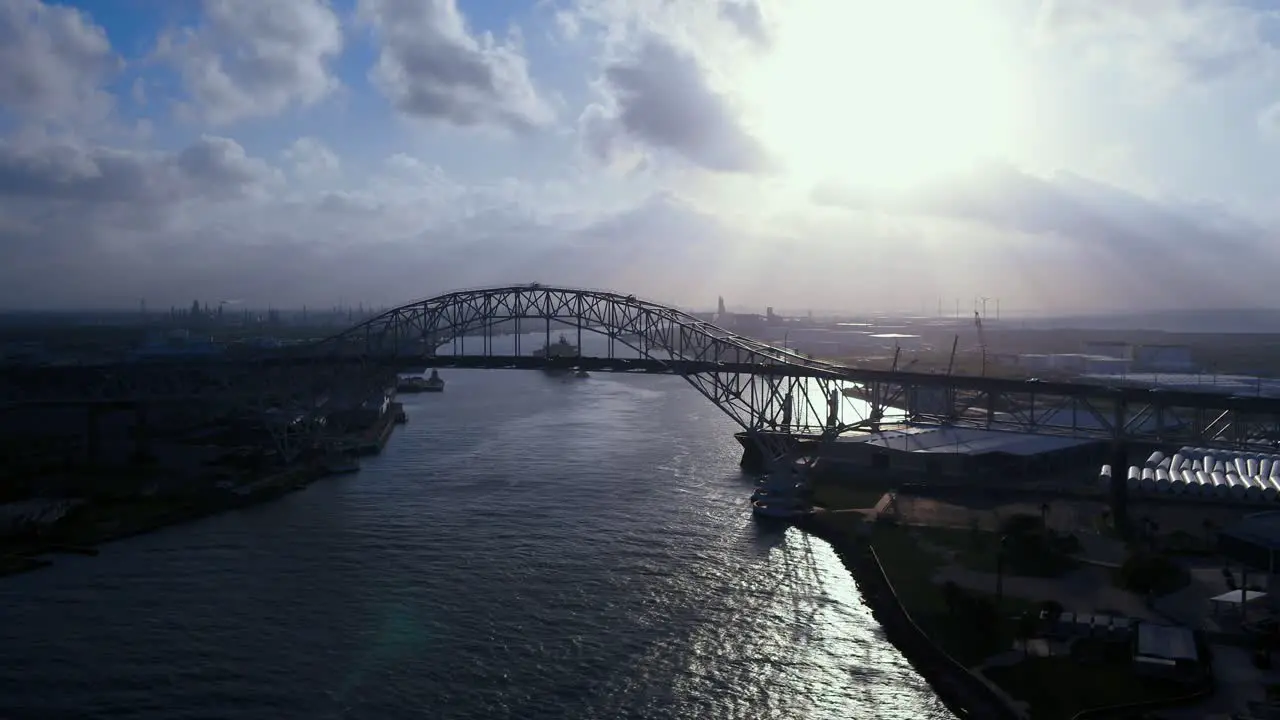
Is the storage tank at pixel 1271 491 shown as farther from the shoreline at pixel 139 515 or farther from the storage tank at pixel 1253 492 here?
the shoreline at pixel 139 515

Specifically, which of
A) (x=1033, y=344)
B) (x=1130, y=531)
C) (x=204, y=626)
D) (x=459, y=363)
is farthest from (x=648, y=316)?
(x=1033, y=344)

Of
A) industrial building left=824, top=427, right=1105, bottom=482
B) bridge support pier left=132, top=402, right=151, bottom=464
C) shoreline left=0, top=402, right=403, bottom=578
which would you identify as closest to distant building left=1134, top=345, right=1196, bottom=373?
industrial building left=824, top=427, right=1105, bottom=482

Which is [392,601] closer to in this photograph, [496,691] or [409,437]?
[496,691]

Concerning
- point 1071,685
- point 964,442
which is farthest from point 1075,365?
point 1071,685

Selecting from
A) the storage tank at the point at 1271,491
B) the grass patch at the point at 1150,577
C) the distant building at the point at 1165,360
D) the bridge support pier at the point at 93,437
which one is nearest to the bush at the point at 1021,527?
the grass patch at the point at 1150,577

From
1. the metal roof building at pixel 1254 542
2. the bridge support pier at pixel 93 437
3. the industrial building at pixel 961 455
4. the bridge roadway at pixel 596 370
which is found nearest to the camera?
the metal roof building at pixel 1254 542
